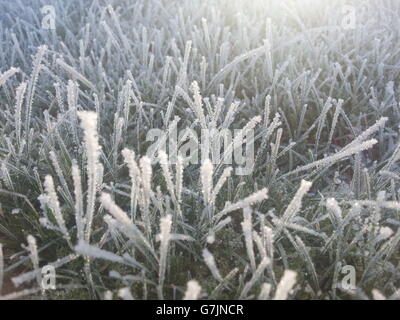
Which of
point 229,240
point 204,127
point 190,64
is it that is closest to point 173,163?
point 204,127

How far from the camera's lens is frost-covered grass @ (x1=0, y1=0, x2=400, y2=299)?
128 centimetres

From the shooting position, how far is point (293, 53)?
2176 mm

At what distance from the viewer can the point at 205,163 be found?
1.15 meters

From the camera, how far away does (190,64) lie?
2.09 m

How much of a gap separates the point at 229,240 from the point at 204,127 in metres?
0.37

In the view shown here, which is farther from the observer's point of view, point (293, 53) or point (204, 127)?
point (293, 53)

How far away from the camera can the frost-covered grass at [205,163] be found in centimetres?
128

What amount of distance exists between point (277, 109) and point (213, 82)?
0.92 feet

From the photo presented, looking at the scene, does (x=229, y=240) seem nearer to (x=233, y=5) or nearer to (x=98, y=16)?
(x=233, y=5)

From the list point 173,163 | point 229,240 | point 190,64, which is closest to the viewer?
point 229,240

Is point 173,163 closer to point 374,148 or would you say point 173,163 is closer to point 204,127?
point 204,127
